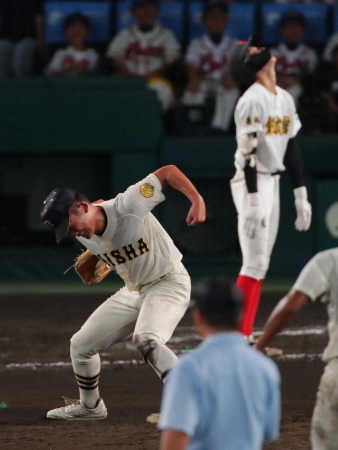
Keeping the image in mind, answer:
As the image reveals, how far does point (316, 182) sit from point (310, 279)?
28.2 ft

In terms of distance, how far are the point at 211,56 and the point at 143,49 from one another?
92cm

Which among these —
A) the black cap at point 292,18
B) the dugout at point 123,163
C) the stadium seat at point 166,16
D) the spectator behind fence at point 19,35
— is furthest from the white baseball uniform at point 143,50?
the black cap at point 292,18

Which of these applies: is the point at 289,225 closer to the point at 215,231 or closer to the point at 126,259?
the point at 215,231

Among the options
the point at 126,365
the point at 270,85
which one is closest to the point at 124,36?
the point at 270,85

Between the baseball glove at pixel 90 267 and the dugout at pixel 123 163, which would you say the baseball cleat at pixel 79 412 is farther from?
the dugout at pixel 123 163

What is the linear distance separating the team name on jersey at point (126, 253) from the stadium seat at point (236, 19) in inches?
333

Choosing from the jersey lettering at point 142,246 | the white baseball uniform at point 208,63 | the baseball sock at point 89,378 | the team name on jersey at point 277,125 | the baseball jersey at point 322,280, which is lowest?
the baseball sock at point 89,378

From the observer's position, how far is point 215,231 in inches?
482

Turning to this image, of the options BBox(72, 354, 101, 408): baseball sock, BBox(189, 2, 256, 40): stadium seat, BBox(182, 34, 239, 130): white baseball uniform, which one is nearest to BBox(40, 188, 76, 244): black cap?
BBox(72, 354, 101, 408): baseball sock

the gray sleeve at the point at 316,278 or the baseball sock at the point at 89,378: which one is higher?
the gray sleeve at the point at 316,278

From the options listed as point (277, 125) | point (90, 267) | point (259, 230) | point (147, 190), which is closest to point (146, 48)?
point (277, 125)

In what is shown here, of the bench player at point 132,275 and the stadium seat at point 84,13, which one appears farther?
the stadium seat at point 84,13

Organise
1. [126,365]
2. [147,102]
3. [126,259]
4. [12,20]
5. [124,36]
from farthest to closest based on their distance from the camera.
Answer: [12,20], [124,36], [147,102], [126,365], [126,259]

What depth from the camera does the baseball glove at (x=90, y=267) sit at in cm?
578
